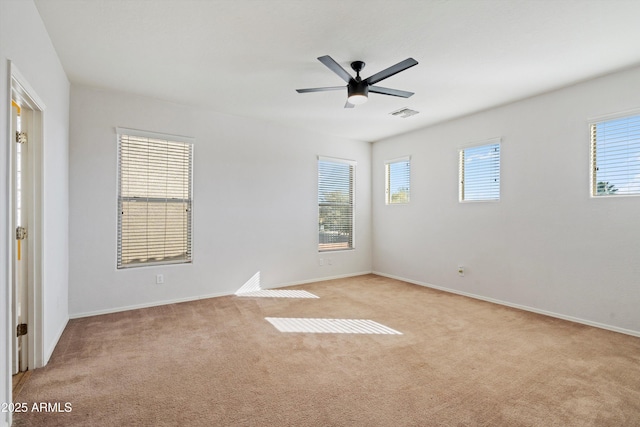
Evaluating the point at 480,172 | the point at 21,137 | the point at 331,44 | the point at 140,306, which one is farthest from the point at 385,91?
the point at 140,306

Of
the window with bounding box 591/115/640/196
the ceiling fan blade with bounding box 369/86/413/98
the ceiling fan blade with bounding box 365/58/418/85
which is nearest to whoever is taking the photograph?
the ceiling fan blade with bounding box 365/58/418/85

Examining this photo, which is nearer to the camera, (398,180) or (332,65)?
(332,65)

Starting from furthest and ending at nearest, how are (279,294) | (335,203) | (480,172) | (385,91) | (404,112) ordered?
(335,203) → (279,294) → (480,172) → (404,112) → (385,91)

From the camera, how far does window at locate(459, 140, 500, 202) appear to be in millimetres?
4527

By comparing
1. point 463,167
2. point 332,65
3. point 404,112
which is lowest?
point 463,167

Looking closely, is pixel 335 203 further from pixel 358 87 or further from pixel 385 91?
pixel 358 87

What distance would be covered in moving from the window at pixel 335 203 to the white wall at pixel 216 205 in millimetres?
166

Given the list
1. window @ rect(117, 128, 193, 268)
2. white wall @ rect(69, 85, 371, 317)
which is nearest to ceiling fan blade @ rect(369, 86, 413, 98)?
white wall @ rect(69, 85, 371, 317)

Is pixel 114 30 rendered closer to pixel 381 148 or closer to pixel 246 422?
pixel 246 422

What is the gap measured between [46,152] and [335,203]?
437cm

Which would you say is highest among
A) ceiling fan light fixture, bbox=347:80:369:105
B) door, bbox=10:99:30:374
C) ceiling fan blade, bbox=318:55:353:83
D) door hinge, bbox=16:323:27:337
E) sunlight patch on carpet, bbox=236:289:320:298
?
ceiling fan blade, bbox=318:55:353:83

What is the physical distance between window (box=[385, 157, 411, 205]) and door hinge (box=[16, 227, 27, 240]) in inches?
209

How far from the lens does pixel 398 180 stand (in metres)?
6.11

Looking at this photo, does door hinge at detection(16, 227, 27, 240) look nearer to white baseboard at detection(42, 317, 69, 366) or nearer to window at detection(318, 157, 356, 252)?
white baseboard at detection(42, 317, 69, 366)
